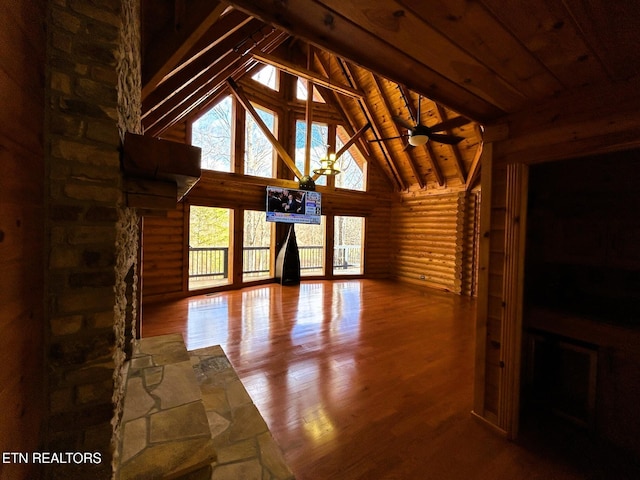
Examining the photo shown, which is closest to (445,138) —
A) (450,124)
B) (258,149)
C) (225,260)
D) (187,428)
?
(450,124)

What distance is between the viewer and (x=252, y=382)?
→ 246 cm

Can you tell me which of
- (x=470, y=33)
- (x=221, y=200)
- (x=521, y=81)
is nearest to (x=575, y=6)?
(x=470, y=33)

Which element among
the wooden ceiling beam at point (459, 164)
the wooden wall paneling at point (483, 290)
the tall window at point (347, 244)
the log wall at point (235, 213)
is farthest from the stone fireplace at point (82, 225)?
the tall window at point (347, 244)

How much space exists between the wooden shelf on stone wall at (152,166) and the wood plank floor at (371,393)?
1.84 meters

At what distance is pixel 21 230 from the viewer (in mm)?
859

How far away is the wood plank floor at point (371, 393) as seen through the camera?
1.67 meters

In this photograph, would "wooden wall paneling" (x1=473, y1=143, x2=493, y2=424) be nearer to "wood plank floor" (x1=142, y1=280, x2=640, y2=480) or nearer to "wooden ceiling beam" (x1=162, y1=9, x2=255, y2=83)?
"wood plank floor" (x1=142, y1=280, x2=640, y2=480)

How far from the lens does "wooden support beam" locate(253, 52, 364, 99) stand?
514cm

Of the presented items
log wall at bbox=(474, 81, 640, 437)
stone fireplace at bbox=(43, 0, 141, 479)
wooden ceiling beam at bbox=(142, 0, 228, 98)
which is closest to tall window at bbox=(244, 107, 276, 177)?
wooden ceiling beam at bbox=(142, 0, 228, 98)

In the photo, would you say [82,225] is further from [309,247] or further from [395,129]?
[309,247]

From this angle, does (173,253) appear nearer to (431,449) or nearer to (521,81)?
(431,449)

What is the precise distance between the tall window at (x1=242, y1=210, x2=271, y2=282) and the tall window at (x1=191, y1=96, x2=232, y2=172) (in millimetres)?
2144

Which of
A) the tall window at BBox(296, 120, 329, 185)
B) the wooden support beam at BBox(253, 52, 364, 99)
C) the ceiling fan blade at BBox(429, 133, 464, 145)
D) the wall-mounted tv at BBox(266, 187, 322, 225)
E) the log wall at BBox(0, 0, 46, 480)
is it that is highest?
the wooden support beam at BBox(253, 52, 364, 99)

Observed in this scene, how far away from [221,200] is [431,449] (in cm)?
568
